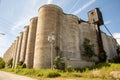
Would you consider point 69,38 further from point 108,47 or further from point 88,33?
point 108,47

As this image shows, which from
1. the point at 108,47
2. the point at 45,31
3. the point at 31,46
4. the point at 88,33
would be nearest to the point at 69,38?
the point at 45,31

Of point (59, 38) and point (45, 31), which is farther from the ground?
point (45, 31)

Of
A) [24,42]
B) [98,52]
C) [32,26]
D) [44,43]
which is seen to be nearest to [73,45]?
[44,43]

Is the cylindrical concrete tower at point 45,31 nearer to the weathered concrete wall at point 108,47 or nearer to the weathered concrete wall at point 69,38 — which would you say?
the weathered concrete wall at point 69,38

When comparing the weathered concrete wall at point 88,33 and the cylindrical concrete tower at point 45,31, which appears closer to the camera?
the cylindrical concrete tower at point 45,31

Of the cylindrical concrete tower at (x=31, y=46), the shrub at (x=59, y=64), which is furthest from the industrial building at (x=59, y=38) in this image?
the shrub at (x=59, y=64)

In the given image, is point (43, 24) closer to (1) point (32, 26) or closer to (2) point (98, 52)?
(1) point (32, 26)

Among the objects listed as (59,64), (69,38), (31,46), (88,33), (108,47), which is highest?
(88,33)

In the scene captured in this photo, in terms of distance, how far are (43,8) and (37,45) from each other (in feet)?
32.3

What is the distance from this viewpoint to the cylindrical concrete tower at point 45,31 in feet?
88.8

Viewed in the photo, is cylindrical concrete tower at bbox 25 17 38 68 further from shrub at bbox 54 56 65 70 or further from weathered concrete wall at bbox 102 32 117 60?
weathered concrete wall at bbox 102 32 117 60

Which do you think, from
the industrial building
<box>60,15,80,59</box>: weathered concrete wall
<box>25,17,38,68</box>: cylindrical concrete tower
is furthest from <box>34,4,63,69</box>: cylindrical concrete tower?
<box>25,17,38,68</box>: cylindrical concrete tower

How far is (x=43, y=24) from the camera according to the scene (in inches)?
1192

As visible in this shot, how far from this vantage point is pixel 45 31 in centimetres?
2950
